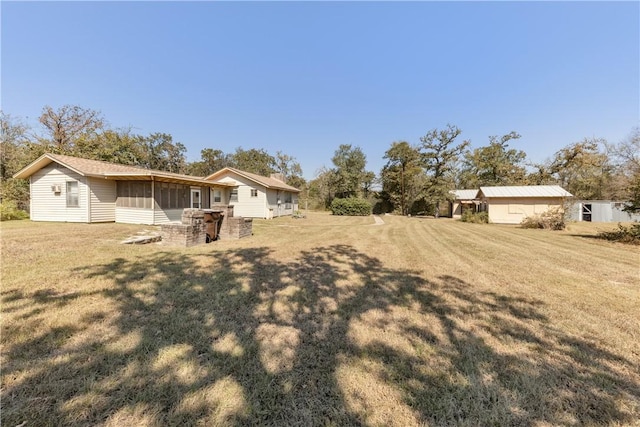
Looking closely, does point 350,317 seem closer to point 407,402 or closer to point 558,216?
point 407,402

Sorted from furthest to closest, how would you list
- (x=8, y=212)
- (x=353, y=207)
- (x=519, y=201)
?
(x=353, y=207), (x=519, y=201), (x=8, y=212)

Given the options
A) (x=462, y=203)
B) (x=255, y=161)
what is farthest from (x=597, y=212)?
(x=255, y=161)

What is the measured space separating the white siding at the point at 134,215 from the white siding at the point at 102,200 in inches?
12.7

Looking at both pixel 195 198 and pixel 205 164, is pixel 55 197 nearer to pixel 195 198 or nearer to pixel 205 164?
pixel 195 198

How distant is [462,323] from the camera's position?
3.16 m

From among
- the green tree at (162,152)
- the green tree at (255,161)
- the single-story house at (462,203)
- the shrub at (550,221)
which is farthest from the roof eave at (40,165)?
the green tree at (255,161)

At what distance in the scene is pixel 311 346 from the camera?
8.57 feet

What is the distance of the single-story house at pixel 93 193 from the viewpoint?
12203 mm

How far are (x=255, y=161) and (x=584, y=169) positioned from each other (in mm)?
46067

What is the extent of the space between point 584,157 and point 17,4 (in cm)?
3664

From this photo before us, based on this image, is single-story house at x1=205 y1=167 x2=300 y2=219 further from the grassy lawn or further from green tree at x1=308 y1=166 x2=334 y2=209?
green tree at x1=308 y1=166 x2=334 y2=209

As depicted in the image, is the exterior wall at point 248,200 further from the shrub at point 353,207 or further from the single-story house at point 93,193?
the shrub at point 353,207

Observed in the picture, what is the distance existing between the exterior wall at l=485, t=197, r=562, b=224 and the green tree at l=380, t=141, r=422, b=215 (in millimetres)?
10591

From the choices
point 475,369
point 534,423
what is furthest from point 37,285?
point 534,423
